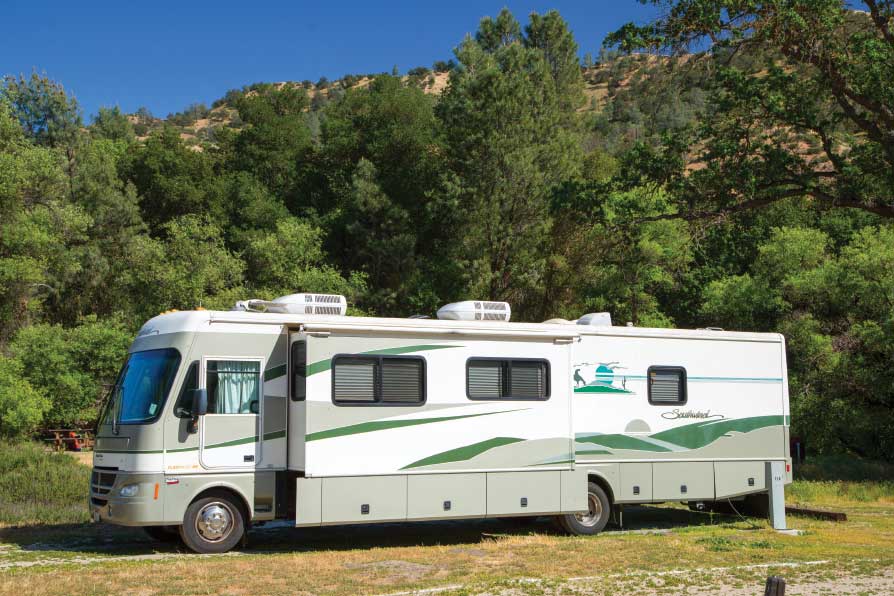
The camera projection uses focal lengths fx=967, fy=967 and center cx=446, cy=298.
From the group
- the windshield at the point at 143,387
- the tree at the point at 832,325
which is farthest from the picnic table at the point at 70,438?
the windshield at the point at 143,387

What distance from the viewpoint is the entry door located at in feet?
39.2

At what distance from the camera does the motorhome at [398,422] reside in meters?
11.9

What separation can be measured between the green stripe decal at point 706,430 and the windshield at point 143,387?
7.09 meters

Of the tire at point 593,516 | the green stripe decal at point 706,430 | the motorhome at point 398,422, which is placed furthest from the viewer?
the green stripe decal at point 706,430

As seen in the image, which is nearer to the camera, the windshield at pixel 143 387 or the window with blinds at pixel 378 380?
the windshield at pixel 143 387

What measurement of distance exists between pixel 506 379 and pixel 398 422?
176 centimetres

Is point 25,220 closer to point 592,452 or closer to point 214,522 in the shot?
point 214,522

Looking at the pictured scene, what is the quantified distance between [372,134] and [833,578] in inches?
1680

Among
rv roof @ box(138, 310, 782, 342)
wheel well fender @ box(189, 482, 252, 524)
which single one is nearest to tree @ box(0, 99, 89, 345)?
rv roof @ box(138, 310, 782, 342)

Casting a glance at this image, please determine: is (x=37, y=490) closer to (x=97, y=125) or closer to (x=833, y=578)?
(x=833, y=578)

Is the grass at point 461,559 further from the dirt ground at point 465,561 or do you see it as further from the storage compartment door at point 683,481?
the storage compartment door at point 683,481

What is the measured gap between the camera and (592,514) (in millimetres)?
14070

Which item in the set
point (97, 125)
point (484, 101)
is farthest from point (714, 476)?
point (97, 125)

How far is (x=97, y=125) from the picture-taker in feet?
217
